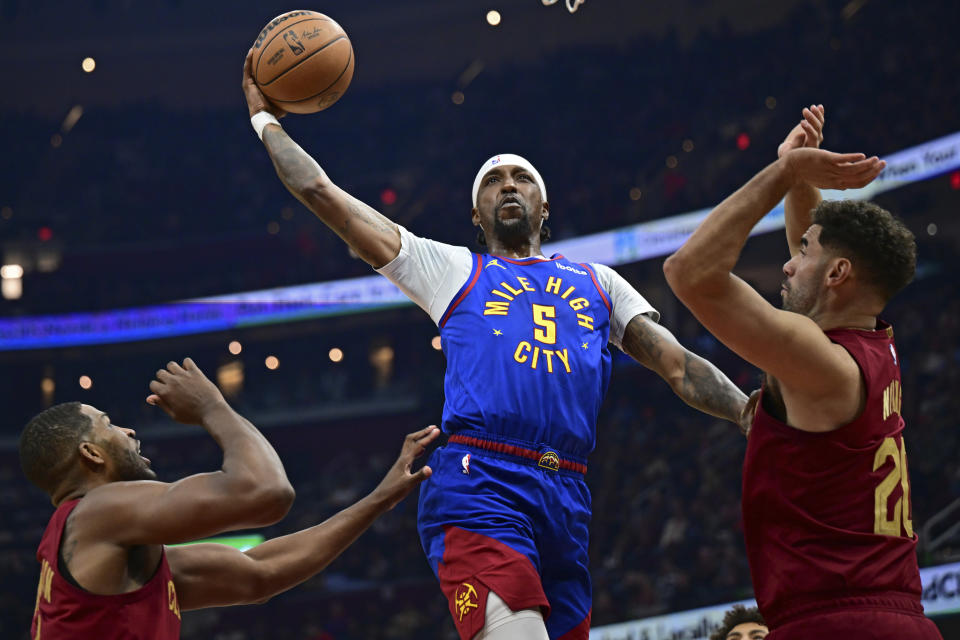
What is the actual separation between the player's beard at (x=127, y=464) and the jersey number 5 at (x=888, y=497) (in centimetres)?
232

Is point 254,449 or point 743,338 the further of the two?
point 254,449

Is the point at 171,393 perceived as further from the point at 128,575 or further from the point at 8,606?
the point at 8,606

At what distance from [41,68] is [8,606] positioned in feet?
39.8

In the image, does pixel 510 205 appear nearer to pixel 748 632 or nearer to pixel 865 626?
pixel 865 626

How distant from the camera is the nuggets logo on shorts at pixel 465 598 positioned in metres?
3.47

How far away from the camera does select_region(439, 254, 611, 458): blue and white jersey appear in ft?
12.5

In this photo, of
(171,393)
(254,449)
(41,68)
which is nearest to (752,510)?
(254,449)

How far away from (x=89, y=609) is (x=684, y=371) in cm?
236

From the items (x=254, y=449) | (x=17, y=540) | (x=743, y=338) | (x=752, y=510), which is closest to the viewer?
(x=743, y=338)

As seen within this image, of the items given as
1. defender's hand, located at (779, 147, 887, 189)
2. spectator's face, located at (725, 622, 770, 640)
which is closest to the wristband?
defender's hand, located at (779, 147, 887, 189)

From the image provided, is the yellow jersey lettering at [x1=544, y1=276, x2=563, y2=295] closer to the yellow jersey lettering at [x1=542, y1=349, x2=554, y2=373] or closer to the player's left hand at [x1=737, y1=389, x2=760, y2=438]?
the yellow jersey lettering at [x1=542, y1=349, x2=554, y2=373]

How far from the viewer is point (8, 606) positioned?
659 inches

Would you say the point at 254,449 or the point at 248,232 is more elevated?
the point at 248,232

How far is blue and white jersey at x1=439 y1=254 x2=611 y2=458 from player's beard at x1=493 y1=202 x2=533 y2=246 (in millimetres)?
167
